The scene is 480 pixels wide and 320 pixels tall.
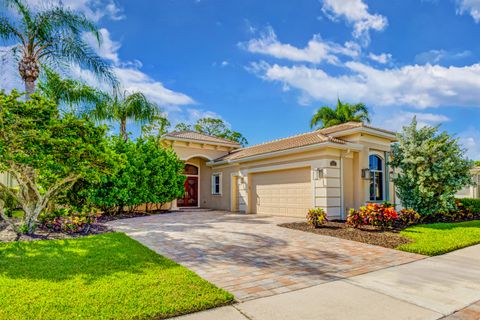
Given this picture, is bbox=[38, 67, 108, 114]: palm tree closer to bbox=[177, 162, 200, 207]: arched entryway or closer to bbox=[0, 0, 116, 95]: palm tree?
bbox=[0, 0, 116, 95]: palm tree

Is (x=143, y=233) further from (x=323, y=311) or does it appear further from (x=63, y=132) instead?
(x=323, y=311)

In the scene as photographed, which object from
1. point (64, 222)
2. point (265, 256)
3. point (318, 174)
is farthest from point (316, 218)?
point (64, 222)

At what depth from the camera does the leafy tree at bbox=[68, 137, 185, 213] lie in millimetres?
12617

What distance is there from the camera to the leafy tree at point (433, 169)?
1071 centimetres

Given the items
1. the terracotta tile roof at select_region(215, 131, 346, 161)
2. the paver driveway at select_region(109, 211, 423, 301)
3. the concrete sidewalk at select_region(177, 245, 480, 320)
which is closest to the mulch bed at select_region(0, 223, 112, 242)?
the paver driveway at select_region(109, 211, 423, 301)

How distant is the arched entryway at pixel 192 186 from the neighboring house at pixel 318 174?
3656 mm

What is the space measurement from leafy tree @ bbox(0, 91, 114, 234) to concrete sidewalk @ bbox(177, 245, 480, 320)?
5.76m

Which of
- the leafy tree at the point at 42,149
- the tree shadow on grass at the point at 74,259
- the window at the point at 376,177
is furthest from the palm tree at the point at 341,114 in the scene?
the tree shadow on grass at the point at 74,259

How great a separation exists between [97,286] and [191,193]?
52.0ft

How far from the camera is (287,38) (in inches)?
526

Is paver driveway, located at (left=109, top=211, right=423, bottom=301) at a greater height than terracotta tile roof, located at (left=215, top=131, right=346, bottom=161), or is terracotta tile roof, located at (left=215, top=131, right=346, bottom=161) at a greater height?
terracotta tile roof, located at (left=215, top=131, right=346, bottom=161)

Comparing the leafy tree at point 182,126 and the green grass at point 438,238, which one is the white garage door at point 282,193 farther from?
the leafy tree at point 182,126

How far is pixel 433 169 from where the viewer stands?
10.8 metres

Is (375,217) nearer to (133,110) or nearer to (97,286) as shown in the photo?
(97,286)
